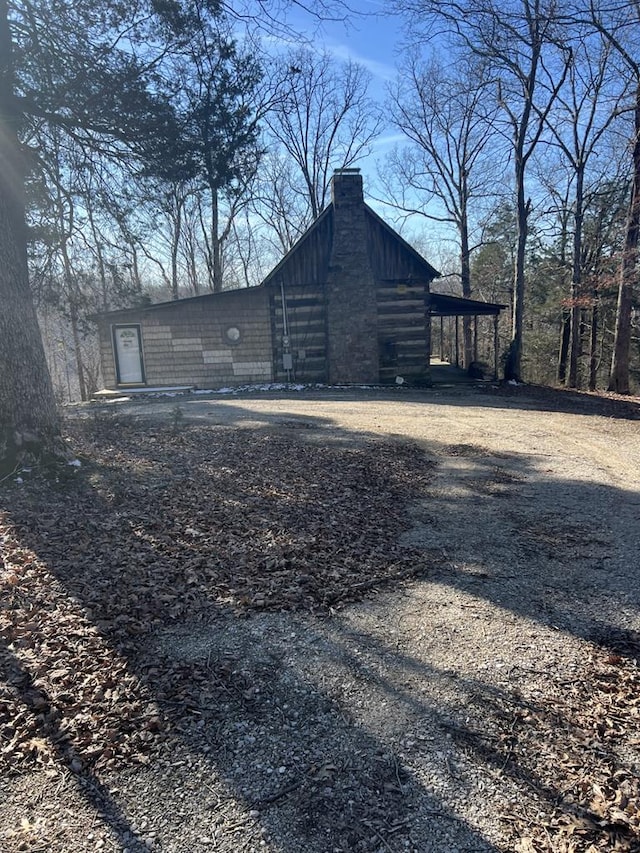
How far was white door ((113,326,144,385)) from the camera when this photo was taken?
1797 centimetres

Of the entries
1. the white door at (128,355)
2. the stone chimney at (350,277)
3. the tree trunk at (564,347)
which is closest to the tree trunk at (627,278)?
the stone chimney at (350,277)

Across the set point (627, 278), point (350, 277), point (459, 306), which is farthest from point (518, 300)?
point (350, 277)

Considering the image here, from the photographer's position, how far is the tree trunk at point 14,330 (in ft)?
18.5

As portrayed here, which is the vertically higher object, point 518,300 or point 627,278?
point 627,278

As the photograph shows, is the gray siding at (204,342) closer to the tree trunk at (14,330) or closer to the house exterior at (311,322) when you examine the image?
the house exterior at (311,322)

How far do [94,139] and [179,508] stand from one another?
5103mm

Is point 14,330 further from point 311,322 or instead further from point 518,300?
point 518,300

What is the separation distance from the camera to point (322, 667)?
9.55 ft

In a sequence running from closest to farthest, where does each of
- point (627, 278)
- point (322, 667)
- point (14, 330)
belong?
point (322, 667) < point (14, 330) < point (627, 278)

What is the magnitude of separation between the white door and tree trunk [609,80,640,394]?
52.5 ft

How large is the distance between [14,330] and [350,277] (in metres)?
13.0

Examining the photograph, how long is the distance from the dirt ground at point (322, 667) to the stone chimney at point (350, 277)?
11.8 meters

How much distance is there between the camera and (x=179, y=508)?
→ 207 inches

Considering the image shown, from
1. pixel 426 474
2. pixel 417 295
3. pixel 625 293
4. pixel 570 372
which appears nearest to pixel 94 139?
pixel 426 474
